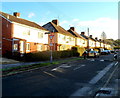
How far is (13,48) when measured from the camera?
2375 centimetres

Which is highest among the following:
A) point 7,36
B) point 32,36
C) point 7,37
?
point 32,36

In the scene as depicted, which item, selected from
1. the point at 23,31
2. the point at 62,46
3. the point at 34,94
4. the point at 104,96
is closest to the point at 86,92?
the point at 104,96

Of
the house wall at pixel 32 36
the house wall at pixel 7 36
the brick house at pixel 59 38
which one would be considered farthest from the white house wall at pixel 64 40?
the house wall at pixel 7 36

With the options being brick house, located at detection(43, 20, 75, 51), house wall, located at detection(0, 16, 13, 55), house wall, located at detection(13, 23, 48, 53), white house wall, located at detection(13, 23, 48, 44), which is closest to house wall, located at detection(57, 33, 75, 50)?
brick house, located at detection(43, 20, 75, 51)

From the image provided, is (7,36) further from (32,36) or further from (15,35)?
(32,36)

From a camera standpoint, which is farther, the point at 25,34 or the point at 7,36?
the point at 25,34

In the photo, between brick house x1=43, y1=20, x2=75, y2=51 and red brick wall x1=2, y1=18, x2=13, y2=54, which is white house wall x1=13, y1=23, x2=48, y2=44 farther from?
brick house x1=43, y1=20, x2=75, y2=51

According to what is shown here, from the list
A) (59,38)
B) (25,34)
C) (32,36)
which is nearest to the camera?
(25,34)

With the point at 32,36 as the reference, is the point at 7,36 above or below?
below

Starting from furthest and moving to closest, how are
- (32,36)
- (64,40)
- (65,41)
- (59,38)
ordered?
1. (65,41)
2. (64,40)
3. (59,38)
4. (32,36)

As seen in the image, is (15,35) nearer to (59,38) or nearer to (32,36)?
(32,36)

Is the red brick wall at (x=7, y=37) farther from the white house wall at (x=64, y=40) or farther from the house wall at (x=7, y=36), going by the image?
the white house wall at (x=64, y=40)

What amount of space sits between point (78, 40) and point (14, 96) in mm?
48223

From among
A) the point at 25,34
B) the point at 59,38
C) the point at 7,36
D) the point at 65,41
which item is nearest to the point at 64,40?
the point at 65,41
